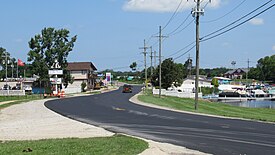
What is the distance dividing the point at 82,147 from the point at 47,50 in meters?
65.8

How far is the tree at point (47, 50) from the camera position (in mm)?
74062

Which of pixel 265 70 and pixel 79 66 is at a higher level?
pixel 265 70

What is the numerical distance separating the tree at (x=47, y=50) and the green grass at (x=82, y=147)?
63.2m

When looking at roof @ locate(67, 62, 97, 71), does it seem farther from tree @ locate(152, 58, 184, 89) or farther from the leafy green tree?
the leafy green tree

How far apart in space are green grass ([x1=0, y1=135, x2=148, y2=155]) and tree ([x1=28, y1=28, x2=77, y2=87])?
63.2m

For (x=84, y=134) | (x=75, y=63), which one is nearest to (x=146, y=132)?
(x=84, y=134)

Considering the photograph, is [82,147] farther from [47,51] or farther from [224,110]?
[47,51]

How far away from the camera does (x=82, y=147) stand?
11.4 m

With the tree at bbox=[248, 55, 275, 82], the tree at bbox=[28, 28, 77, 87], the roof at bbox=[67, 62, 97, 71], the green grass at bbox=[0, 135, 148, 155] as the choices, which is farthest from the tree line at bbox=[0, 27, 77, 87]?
the tree at bbox=[248, 55, 275, 82]

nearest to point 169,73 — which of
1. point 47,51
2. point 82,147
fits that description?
point 47,51

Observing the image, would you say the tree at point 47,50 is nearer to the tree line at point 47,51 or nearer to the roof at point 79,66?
the tree line at point 47,51

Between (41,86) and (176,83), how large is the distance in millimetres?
27889

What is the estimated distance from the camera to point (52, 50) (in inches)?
2943

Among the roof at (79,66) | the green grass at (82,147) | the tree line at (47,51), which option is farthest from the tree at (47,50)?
the green grass at (82,147)
